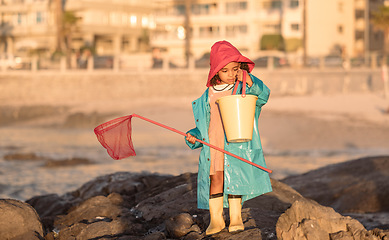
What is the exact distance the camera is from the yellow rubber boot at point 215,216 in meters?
5.52

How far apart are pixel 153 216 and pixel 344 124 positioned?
17.2 meters

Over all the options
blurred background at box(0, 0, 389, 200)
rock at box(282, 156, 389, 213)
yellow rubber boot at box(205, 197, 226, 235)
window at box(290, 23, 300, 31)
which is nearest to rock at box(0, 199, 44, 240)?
yellow rubber boot at box(205, 197, 226, 235)

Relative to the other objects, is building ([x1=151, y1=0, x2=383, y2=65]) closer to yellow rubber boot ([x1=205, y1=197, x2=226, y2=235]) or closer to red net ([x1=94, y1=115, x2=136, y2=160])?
red net ([x1=94, y1=115, x2=136, y2=160])

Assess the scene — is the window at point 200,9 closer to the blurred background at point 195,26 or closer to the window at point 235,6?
the blurred background at point 195,26

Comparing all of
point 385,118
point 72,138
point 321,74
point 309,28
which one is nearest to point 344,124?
point 385,118

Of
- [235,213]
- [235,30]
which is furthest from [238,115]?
[235,30]

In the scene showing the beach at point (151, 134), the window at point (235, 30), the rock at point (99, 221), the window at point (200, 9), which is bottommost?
the beach at point (151, 134)

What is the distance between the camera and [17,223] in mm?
6145

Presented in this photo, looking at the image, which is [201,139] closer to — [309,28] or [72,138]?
[72,138]

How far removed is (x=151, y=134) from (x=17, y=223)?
16268 millimetres

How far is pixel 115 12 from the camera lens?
221 ft

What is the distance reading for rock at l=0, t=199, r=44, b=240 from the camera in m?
6.09

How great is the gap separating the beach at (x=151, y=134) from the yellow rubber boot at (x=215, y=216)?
24.7 feet

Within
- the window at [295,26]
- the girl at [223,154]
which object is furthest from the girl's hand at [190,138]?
the window at [295,26]
